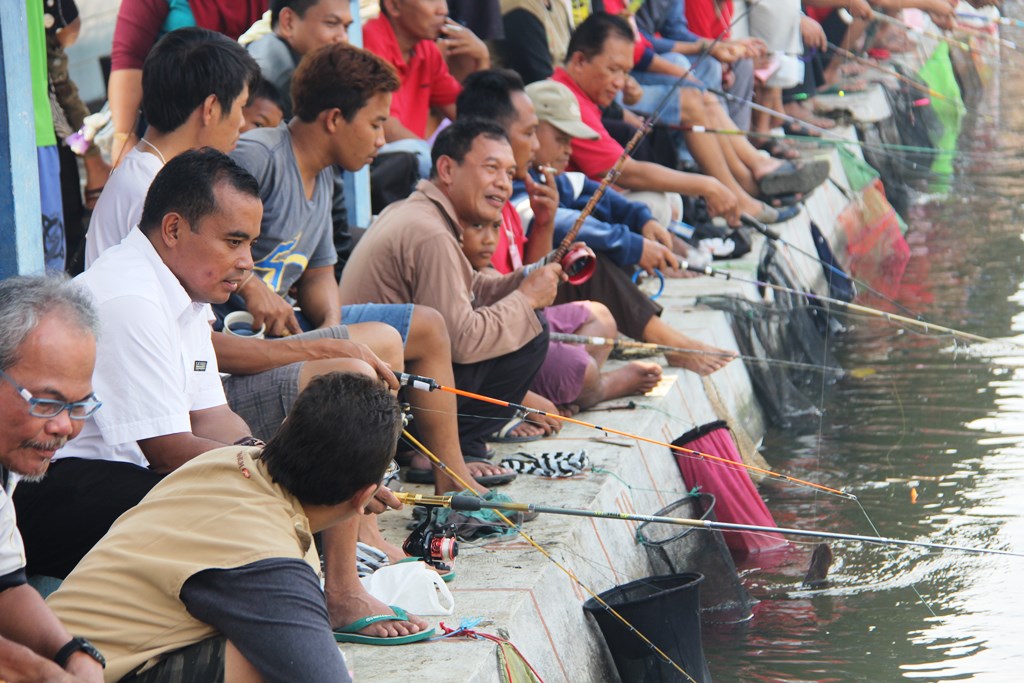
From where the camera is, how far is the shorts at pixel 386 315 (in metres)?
4.62

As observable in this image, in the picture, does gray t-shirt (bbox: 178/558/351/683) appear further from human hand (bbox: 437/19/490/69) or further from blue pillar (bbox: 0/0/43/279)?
human hand (bbox: 437/19/490/69)

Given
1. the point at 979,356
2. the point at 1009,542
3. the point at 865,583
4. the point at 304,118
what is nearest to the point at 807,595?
the point at 865,583

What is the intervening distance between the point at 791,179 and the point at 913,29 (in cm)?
209

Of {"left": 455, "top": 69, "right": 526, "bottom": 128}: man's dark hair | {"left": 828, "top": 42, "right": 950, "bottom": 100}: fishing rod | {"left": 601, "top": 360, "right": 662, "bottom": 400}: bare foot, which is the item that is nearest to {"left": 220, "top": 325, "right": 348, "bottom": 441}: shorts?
{"left": 455, "top": 69, "right": 526, "bottom": 128}: man's dark hair

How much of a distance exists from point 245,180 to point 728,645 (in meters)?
2.18

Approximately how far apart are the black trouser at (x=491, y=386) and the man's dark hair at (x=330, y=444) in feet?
6.59

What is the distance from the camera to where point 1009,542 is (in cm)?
577

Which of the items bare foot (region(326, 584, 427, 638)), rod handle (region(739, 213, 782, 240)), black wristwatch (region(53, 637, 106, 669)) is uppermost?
black wristwatch (region(53, 637, 106, 669))

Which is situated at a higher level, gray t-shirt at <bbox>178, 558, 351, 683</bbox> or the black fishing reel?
gray t-shirt at <bbox>178, 558, 351, 683</bbox>

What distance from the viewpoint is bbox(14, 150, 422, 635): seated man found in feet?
11.2

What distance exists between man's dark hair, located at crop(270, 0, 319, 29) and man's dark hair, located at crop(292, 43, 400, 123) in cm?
97

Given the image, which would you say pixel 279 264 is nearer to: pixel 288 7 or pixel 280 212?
pixel 280 212

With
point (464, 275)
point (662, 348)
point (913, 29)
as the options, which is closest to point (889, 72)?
point (913, 29)

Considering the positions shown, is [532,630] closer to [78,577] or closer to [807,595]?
[78,577]
